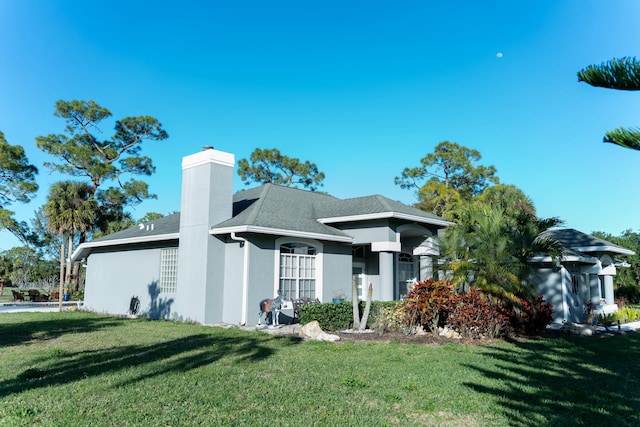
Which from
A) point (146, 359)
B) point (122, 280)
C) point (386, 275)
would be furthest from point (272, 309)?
point (122, 280)

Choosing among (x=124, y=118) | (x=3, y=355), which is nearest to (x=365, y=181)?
(x=124, y=118)

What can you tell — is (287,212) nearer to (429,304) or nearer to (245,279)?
(245,279)

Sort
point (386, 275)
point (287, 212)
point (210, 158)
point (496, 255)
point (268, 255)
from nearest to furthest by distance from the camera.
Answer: point (496, 255)
point (268, 255)
point (210, 158)
point (386, 275)
point (287, 212)

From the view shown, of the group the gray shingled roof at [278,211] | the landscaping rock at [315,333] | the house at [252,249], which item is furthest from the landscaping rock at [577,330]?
the landscaping rock at [315,333]

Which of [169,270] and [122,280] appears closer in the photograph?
[169,270]

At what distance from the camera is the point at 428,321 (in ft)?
41.7

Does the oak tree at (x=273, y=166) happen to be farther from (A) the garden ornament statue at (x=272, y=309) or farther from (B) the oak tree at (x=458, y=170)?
(A) the garden ornament statue at (x=272, y=309)

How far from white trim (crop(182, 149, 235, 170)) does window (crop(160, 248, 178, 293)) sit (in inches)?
143

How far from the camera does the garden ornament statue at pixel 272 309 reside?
14188 millimetres

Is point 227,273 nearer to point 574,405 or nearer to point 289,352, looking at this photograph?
point 289,352

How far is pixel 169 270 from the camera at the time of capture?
1753cm

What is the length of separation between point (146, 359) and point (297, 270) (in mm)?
7620

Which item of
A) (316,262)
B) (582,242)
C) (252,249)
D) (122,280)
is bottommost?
(122,280)

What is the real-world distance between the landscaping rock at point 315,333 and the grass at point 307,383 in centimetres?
66
